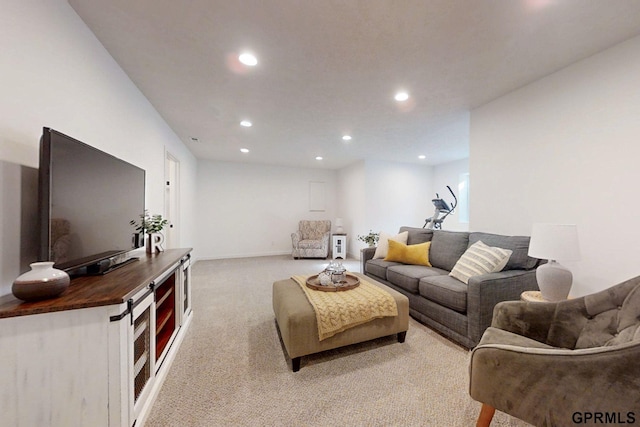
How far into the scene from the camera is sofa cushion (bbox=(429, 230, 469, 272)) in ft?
9.16

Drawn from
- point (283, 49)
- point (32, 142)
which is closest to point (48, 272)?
point (32, 142)

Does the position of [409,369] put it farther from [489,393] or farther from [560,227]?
[560,227]

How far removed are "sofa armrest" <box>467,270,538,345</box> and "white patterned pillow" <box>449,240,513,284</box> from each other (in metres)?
0.12

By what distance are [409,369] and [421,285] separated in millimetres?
882

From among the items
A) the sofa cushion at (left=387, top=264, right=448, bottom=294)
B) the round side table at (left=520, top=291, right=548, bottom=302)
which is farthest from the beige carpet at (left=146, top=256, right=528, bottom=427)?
the round side table at (left=520, top=291, right=548, bottom=302)

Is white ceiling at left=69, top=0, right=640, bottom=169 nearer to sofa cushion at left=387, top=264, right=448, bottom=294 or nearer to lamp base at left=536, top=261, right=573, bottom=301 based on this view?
lamp base at left=536, top=261, right=573, bottom=301

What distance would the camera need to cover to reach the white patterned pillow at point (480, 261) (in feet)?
6.98

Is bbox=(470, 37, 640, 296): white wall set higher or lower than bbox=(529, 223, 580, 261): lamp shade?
higher

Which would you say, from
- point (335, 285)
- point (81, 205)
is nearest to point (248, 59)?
point (81, 205)

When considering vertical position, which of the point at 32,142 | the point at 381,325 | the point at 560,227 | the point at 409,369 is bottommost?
the point at 409,369

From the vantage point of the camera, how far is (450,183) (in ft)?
19.6

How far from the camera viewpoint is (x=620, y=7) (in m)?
1.51

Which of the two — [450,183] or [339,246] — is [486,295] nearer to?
[339,246]

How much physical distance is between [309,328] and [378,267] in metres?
1.72
